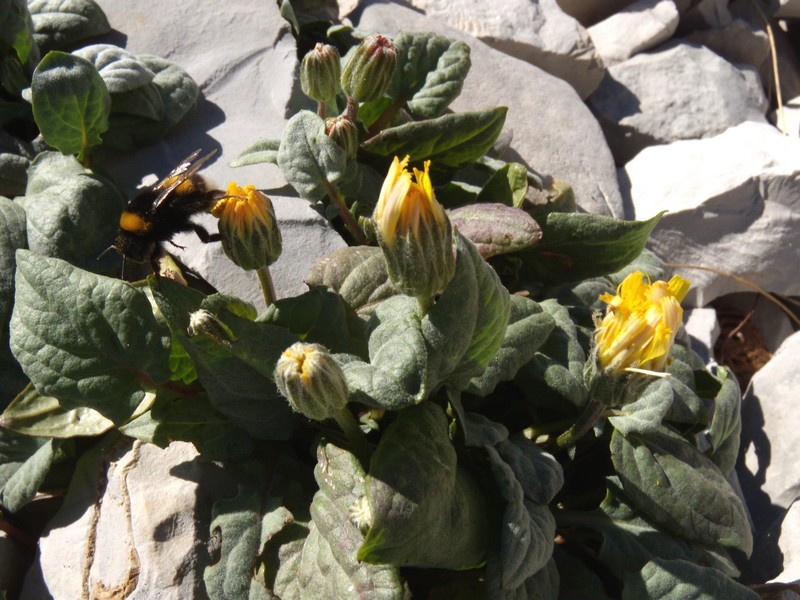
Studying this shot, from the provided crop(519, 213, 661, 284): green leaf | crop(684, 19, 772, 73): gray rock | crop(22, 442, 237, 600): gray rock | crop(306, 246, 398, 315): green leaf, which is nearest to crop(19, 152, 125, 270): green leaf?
crop(22, 442, 237, 600): gray rock

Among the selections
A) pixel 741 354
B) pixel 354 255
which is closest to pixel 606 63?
pixel 741 354

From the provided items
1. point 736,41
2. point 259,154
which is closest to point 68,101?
point 259,154

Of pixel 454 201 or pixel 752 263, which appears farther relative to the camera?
pixel 752 263

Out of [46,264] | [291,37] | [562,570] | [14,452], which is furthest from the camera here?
[291,37]

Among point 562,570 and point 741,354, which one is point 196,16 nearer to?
point 562,570

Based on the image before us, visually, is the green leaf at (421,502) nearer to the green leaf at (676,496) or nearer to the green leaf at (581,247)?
the green leaf at (676,496)

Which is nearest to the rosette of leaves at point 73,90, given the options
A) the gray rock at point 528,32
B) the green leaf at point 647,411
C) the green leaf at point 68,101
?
the green leaf at point 68,101

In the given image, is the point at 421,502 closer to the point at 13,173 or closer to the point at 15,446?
the point at 15,446
